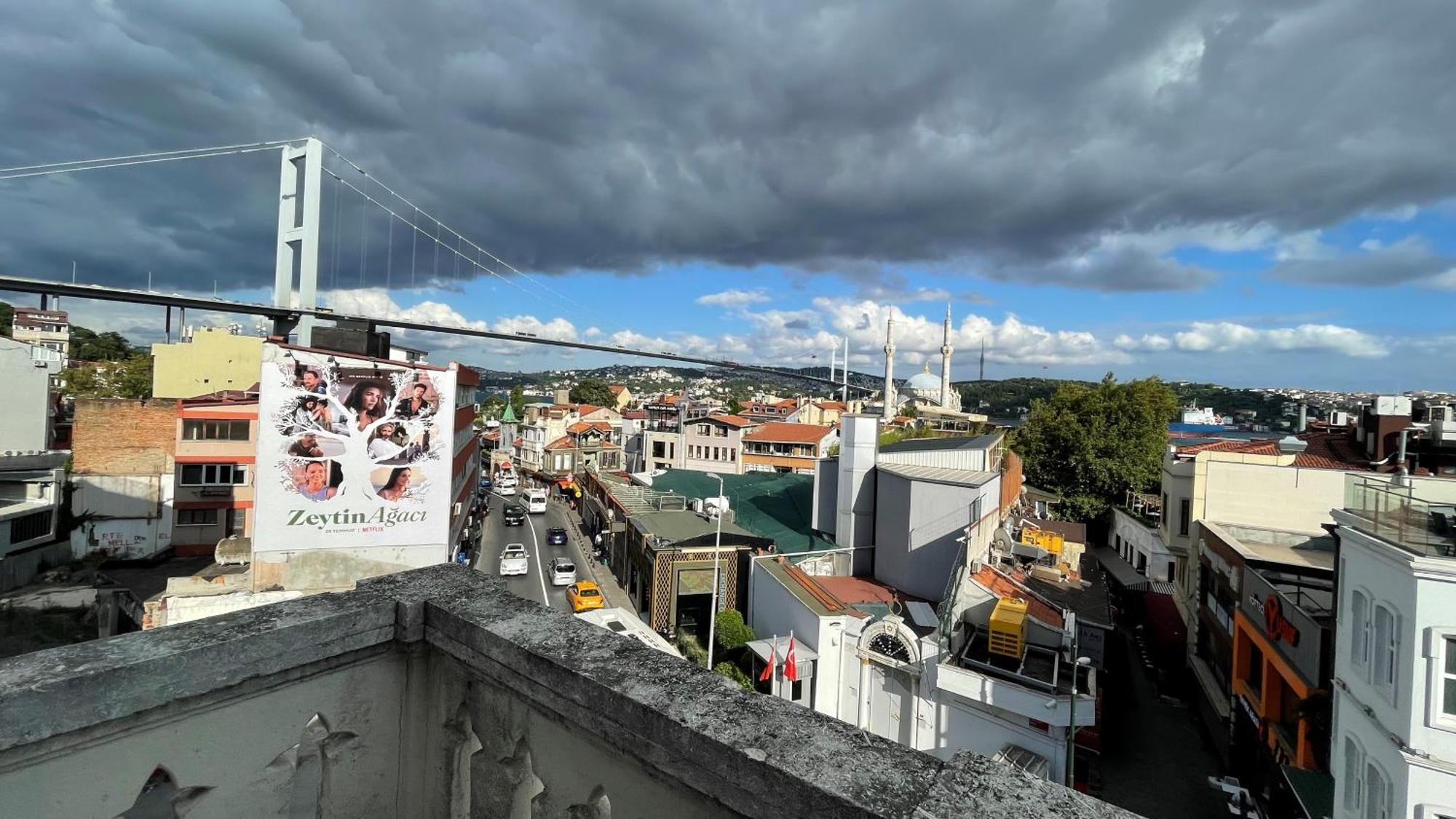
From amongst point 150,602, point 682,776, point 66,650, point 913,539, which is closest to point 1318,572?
point 913,539

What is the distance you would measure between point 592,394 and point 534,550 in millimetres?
64098

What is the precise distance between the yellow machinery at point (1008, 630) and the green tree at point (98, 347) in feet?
228

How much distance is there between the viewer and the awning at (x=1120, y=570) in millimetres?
24250

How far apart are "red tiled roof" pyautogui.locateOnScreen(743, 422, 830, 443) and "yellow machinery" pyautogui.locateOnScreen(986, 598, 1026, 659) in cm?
2848

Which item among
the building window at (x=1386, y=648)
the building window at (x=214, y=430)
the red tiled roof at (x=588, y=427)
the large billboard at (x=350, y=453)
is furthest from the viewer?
the red tiled roof at (x=588, y=427)

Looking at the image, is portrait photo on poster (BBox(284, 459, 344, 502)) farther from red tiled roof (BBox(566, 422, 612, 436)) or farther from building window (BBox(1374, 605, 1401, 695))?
red tiled roof (BBox(566, 422, 612, 436))

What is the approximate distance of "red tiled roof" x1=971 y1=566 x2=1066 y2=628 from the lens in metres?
13.3

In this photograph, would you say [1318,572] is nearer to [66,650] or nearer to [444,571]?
[444,571]

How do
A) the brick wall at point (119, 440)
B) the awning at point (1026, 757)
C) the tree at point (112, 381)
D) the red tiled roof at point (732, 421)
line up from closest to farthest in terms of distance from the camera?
the awning at point (1026, 757) → the brick wall at point (119, 440) → the tree at point (112, 381) → the red tiled roof at point (732, 421)

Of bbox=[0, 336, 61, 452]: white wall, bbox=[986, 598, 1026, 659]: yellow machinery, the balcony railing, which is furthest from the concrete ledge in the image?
bbox=[0, 336, 61, 452]: white wall

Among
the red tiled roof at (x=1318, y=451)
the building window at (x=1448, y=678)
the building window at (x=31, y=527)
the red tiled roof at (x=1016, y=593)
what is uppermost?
the red tiled roof at (x=1318, y=451)

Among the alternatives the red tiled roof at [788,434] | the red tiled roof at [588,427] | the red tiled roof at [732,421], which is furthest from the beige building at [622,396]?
the red tiled roof at [788,434]

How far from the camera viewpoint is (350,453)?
18031 mm

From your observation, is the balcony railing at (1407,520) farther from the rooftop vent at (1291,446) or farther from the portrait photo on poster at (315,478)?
the portrait photo on poster at (315,478)
